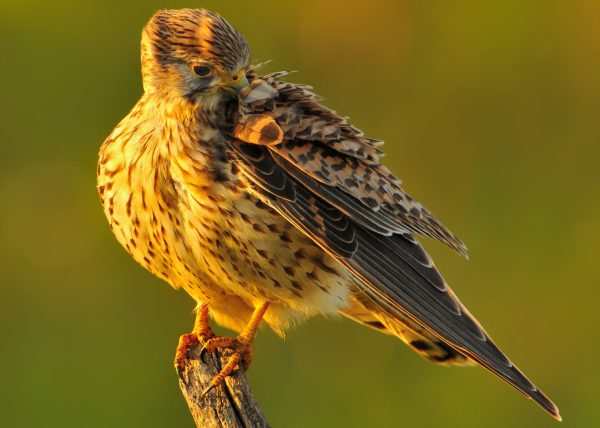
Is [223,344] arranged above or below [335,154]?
below

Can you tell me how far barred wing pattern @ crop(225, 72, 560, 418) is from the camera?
6074mm

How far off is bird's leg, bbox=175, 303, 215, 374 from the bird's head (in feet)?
3.17

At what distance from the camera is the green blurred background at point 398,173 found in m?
7.82

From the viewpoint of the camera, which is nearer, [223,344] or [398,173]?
[223,344]

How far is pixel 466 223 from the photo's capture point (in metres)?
8.34

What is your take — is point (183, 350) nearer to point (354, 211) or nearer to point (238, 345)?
point (238, 345)

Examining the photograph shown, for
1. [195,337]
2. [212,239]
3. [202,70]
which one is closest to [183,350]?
[195,337]

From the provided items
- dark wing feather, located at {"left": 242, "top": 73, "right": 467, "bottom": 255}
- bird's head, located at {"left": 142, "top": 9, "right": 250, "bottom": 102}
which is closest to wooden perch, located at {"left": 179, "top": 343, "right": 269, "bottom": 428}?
dark wing feather, located at {"left": 242, "top": 73, "right": 467, "bottom": 255}

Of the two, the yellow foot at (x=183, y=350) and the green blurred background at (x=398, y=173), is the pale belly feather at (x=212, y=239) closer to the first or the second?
the yellow foot at (x=183, y=350)

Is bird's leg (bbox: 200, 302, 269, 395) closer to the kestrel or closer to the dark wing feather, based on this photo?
Answer: the kestrel

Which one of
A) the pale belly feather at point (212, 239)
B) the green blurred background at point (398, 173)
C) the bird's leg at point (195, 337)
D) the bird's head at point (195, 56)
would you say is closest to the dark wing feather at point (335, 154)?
the bird's head at point (195, 56)

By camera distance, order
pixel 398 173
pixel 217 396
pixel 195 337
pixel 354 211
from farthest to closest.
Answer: pixel 398 173 → pixel 195 337 → pixel 354 211 → pixel 217 396

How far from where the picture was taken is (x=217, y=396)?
19.7ft

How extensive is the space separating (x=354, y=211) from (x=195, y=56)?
2.89ft
